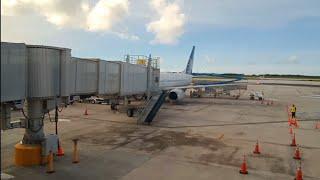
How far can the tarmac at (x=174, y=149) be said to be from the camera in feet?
46.5

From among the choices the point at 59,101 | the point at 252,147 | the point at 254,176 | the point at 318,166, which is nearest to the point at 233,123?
the point at 252,147

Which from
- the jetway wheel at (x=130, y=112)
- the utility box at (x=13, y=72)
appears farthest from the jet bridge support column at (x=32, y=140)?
the jetway wheel at (x=130, y=112)

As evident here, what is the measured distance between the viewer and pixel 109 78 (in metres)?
20.5

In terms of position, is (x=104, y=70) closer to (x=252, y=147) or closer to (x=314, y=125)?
(x=252, y=147)

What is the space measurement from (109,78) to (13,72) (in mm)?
8610

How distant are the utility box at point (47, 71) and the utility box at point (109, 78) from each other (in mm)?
4129

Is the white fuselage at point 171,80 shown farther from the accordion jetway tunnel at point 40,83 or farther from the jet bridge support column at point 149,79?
the accordion jetway tunnel at point 40,83

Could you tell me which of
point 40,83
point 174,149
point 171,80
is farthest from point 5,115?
point 171,80

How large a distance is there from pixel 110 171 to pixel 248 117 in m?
21.6

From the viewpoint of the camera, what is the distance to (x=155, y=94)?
3084 cm

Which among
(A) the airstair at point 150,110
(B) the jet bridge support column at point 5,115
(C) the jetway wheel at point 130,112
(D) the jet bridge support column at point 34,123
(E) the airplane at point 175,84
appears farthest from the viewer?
(E) the airplane at point 175,84

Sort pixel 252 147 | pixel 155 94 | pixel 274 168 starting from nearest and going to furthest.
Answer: pixel 274 168 < pixel 252 147 < pixel 155 94

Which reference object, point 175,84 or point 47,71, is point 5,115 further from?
point 175,84

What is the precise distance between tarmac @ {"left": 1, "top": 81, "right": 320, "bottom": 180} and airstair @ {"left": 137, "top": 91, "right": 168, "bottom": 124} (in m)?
0.75
